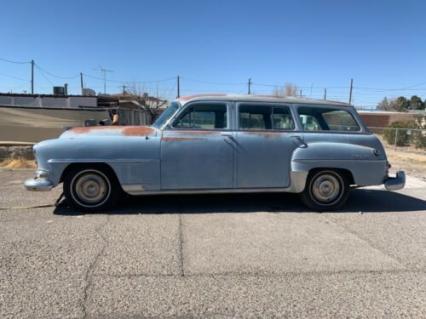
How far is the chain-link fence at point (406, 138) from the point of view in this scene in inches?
846

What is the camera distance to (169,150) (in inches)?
229

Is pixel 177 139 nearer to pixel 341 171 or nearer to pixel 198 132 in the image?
pixel 198 132

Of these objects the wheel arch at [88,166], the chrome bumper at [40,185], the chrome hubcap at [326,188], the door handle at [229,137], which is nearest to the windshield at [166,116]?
the door handle at [229,137]

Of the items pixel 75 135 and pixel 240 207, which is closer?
pixel 75 135

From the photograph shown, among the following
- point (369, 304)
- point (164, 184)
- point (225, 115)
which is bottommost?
point (369, 304)

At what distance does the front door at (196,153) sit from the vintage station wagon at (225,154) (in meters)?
0.01

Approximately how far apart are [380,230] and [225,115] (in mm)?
2783

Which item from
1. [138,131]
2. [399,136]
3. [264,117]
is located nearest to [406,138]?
[399,136]

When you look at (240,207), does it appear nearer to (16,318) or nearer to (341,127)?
(341,127)

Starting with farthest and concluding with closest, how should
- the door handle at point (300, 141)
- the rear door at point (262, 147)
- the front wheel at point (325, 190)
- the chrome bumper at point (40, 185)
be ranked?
the front wheel at point (325, 190) → the door handle at point (300, 141) → the rear door at point (262, 147) → the chrome bumper at point (40, 185)

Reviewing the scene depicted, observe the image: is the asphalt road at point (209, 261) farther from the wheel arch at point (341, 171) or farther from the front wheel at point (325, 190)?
the wheel arch at point (341, 171)

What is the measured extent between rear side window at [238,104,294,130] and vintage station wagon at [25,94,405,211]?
0.02 metres

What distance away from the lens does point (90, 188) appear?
587 cm

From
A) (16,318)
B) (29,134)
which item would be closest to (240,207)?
(16,318)
